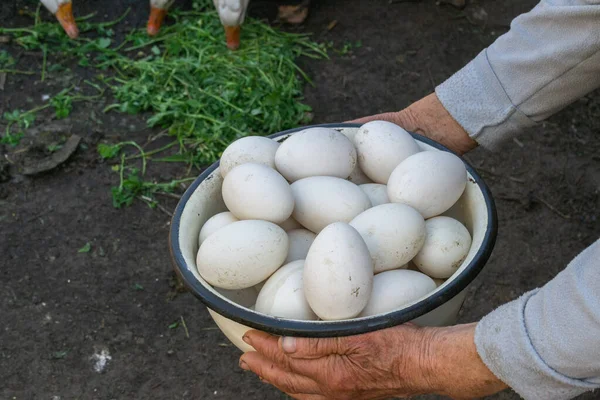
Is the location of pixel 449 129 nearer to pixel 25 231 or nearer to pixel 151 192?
pixel 151 192

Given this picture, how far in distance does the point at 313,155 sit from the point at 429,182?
0.19 m

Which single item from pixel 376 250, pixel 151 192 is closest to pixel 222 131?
pixel 151 192

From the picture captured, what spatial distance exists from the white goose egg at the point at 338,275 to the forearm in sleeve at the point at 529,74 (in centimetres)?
53

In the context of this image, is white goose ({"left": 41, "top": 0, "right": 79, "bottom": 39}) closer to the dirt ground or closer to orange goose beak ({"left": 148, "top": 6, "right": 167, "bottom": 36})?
the dirt ground

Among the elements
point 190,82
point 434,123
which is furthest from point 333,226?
point 190,82

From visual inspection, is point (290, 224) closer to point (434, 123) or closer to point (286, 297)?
point (286, 297)

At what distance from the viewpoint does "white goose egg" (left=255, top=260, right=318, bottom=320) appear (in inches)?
37.5

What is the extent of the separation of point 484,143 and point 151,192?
1.21 m

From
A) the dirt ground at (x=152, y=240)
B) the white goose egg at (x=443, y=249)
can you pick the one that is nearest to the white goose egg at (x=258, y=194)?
the white goose egg at (x=443, y=249)

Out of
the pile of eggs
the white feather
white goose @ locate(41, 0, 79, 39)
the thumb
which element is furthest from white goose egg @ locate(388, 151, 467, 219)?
white goose @ locate(41, 0, 79, 39)

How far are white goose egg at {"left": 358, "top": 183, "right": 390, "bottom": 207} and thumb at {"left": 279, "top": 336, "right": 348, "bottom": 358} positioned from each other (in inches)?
10.3

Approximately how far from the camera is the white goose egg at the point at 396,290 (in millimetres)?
944

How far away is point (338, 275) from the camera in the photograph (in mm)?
908

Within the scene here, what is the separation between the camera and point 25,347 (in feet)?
5.95
